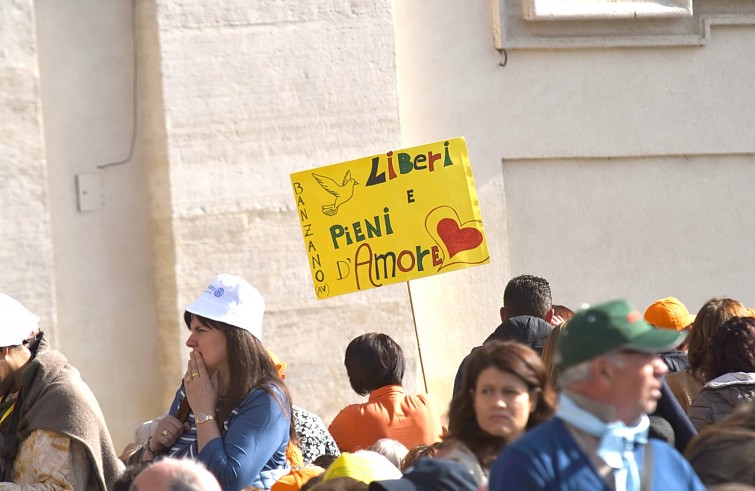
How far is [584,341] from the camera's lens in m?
3.00

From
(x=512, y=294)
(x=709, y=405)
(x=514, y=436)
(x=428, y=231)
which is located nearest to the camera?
(x=514, y=436)

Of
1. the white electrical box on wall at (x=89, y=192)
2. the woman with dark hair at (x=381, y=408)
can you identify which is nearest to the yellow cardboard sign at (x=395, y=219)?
the woman with dark hair at (x=381, y=408)

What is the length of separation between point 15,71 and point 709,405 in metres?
6.21

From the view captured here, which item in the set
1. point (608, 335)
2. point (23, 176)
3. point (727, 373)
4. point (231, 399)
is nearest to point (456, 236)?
point (727, 373)

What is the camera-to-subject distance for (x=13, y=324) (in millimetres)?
4695

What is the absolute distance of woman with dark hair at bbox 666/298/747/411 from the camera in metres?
5.69

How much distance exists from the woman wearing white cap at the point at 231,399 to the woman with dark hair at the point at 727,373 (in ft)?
5.81

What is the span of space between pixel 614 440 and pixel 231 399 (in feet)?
6.01

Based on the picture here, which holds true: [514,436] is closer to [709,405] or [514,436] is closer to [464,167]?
[709,405]

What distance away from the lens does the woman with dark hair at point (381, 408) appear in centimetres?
597

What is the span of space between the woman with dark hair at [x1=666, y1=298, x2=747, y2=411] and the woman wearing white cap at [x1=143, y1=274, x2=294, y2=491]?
82.1 inches

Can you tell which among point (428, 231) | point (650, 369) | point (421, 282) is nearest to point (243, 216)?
point (421, 282)

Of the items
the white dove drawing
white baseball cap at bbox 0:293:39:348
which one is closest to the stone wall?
the white dove drawing

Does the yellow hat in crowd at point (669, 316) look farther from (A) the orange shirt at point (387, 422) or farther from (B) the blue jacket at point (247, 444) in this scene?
(B) the blue jacket at point (247, 444)
